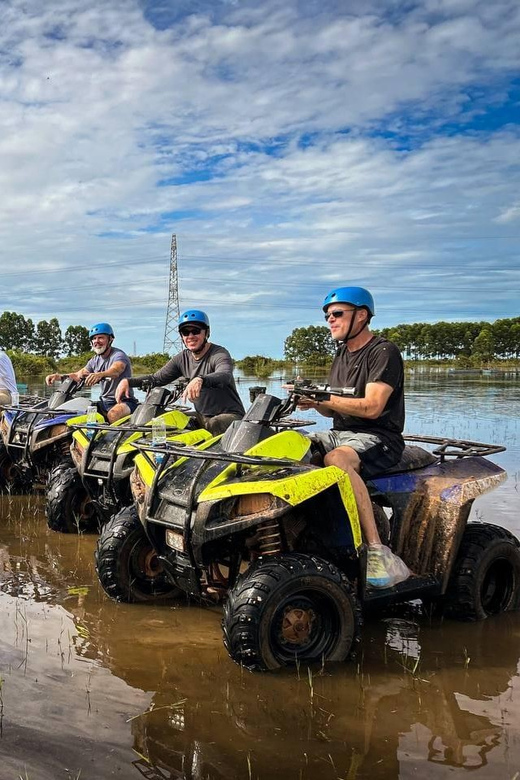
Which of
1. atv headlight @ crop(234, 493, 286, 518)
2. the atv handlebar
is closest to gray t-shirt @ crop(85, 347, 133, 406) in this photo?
the atv handlebar

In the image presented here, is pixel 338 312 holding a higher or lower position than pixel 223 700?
higher

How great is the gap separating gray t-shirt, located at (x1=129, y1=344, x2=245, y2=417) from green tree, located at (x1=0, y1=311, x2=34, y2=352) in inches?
2802

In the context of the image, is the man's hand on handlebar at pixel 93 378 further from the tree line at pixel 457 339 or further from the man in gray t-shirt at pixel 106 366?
the tree line at pixel 457 339

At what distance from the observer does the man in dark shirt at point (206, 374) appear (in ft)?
23.6

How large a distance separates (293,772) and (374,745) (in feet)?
1.54

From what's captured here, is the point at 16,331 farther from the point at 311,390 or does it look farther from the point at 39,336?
the point at 311,390

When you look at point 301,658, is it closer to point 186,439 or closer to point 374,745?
→ point 374,745

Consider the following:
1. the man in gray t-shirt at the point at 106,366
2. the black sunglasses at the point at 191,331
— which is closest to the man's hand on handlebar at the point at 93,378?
the man in gray t-shirt at the point at 106,366

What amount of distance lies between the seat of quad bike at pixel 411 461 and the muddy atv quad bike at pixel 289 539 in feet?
0.04

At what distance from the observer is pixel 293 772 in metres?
3.19

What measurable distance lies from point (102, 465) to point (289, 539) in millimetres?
2824

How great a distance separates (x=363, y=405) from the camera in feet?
15.8

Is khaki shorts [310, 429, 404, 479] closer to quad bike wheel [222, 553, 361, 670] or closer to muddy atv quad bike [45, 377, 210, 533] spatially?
quad bike wheel [222, 553, 361, 670]

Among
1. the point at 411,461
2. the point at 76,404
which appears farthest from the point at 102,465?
the point at 411,461
